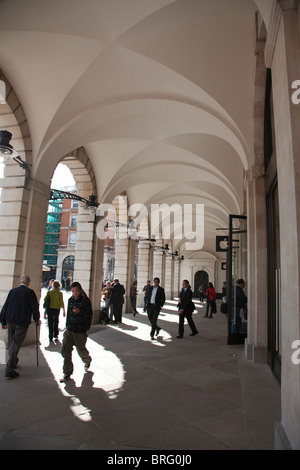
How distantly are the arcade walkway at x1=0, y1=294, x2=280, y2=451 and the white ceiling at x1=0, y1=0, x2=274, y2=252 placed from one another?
159 inches

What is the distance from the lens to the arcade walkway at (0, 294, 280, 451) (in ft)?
9.01

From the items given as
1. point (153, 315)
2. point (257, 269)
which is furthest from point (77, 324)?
point (153, 315)

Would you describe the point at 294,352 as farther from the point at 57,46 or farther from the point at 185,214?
the point at 185,214

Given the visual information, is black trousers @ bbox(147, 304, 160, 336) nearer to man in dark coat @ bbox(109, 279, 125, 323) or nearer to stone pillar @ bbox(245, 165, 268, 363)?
man in dark coat @ bbox(109, 279, 125, 323)

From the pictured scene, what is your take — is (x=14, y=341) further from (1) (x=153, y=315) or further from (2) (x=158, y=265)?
(2) (x=158, y=265)

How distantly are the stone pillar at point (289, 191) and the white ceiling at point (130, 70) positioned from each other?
0.49 meters

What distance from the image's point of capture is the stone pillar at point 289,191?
219cm

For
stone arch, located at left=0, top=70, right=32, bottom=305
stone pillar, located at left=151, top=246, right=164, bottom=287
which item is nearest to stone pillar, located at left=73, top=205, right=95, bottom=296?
stone arch, located at left=0, top=70, right=32, bottom=305

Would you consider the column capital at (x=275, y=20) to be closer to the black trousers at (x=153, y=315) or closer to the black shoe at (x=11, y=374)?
the black shoe at (x=11, y=374)

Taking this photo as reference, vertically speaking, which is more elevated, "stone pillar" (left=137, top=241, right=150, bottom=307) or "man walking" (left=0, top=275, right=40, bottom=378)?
"stone pillar" (left=137, top=241, right=150, bottom=307)

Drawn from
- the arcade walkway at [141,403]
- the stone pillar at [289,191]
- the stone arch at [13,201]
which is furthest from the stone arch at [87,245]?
the stone pillar at [289,191]

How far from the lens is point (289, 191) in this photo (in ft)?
7.84

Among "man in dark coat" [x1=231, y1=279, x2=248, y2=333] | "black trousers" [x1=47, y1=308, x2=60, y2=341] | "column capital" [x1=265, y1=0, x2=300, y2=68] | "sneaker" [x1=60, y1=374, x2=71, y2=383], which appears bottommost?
"sneaker" [x1=60, y1=374, x2=71, y2=383]

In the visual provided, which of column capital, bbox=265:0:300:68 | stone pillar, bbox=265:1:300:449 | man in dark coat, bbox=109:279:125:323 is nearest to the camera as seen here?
stone pillar, bbox=265:1:300:449
